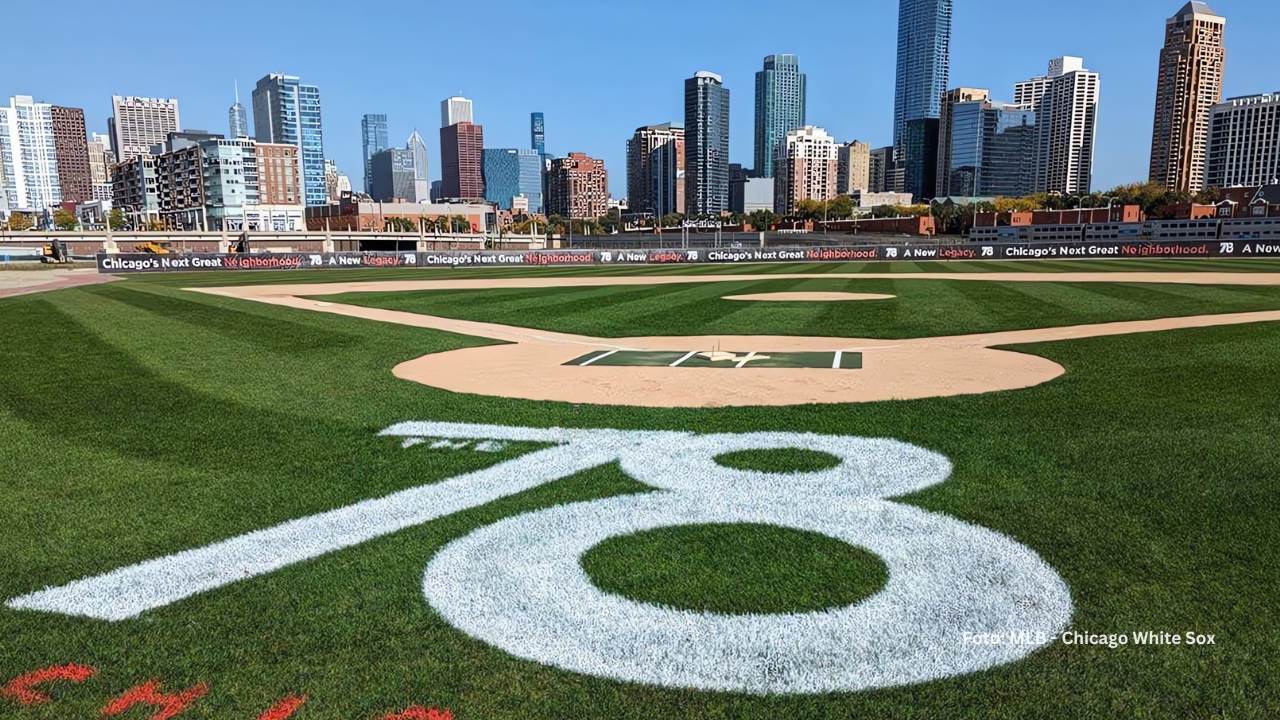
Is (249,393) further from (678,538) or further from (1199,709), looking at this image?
(1199,709)

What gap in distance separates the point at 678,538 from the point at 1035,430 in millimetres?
3439

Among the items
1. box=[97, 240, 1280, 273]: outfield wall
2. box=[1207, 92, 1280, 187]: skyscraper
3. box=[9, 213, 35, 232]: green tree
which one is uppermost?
box=[1207, 92, 1280, 187]: skyscraper

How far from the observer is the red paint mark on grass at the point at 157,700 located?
261 centimetres

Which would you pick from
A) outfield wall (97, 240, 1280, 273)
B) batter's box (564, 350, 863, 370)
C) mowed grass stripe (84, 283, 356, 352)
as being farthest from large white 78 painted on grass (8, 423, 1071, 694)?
outfield wall (97, 240, 1280, 273)

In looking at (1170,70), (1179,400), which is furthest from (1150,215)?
(1179,400)

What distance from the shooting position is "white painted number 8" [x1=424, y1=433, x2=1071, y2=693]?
2844 mm

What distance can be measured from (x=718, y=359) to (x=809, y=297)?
1028 centimetres

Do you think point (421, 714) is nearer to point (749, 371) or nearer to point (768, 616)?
point (768, 616)

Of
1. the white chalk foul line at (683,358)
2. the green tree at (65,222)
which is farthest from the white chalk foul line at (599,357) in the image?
the green tree at (65,222)

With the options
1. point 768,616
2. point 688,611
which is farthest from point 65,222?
point 768,616

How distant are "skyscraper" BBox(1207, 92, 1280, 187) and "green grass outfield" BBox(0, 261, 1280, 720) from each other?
183927mm

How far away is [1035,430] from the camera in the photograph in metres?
5.99

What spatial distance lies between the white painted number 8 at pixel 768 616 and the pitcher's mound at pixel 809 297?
47.9 feet

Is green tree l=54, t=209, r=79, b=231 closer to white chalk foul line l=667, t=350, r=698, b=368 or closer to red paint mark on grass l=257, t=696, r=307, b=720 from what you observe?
white chalk foul line l=667, t=350, r=698, b=368
